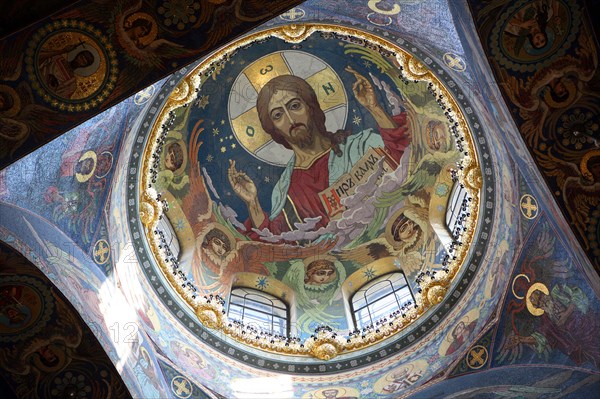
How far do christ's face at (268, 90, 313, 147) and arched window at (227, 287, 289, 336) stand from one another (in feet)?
11.9

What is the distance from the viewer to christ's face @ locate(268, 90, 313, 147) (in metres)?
16.3

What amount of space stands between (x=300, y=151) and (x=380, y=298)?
3895 mm

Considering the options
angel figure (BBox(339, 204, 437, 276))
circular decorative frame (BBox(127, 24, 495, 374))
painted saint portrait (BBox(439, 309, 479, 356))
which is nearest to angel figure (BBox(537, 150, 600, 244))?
circular decorative frame (BBox(127, 24, 495, 374))

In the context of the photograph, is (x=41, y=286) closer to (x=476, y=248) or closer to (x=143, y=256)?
(x=143, y=256)

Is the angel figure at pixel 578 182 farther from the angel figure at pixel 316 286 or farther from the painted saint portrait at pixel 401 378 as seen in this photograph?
the angel figure at pixel 316 286

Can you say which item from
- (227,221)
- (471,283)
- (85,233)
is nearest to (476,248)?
(471,283)

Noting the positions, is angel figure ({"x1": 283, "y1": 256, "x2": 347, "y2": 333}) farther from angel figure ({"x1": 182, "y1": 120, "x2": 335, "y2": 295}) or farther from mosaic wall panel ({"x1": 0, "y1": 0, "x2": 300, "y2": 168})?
mosaic wall panel ({"x1": 0, "y1": 0, "x2": 300, "y2": 168})

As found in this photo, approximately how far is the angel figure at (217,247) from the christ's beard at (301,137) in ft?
7.14

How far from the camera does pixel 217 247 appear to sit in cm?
1580

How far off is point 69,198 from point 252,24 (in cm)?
436

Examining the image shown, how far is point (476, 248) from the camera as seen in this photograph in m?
13.2

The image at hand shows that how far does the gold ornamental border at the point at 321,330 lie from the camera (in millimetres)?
12789

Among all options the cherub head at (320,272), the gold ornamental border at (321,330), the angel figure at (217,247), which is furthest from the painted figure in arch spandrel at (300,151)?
the gold ornamental border at (321,330)

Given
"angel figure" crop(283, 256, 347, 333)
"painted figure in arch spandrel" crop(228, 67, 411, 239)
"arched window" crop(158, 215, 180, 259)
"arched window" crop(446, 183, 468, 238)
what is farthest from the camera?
"painted figure in arch spandrel" crop(228, 67, 411, 239)
